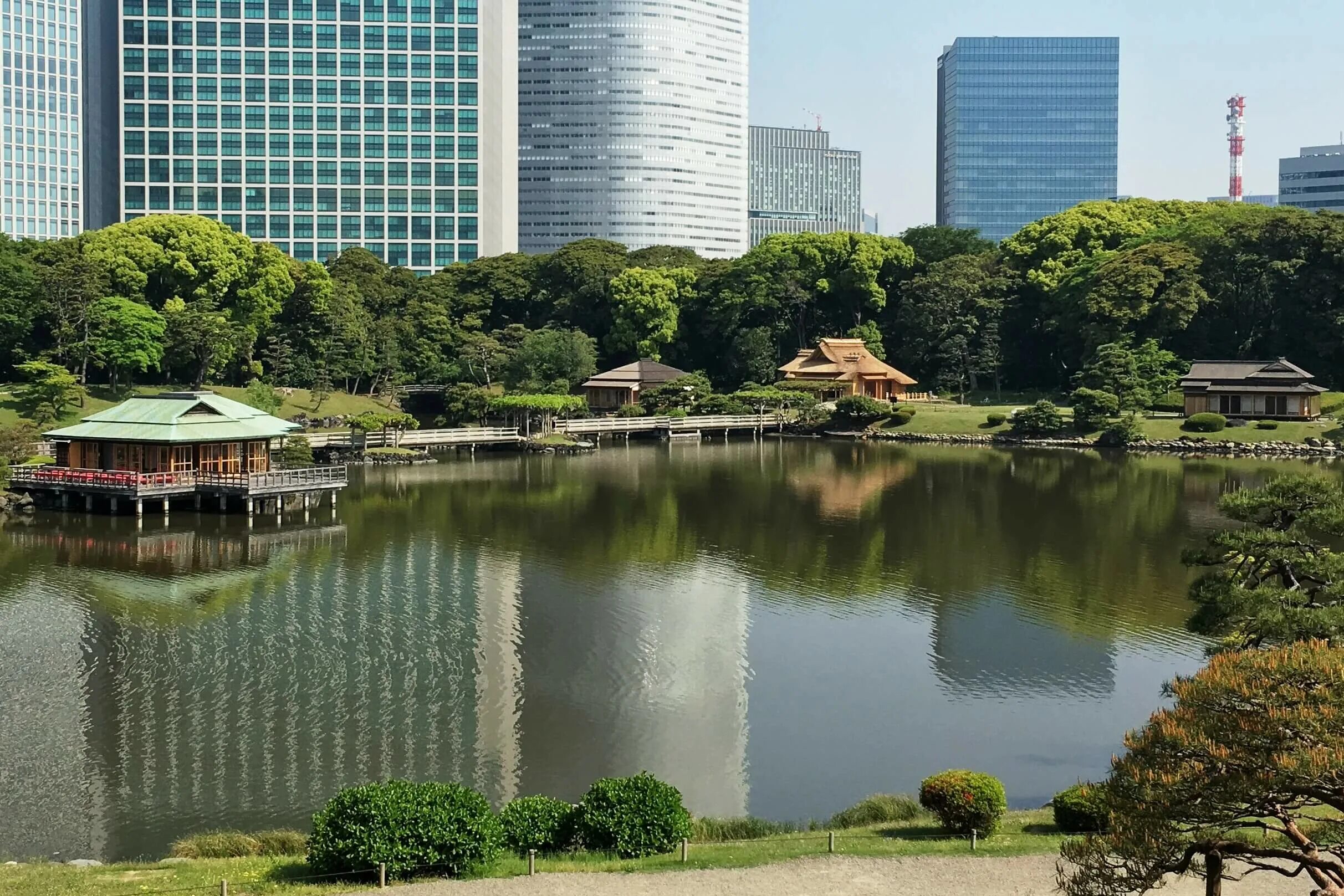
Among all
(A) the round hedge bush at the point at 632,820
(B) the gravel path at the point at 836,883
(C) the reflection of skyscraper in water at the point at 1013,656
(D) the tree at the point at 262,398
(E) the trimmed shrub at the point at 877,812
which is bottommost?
(E) the trimmed shrub at the point at 877,812

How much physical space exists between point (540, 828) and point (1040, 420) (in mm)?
54780

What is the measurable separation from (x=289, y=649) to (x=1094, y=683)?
1376cm

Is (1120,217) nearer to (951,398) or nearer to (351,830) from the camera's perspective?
Answer: (951,398)

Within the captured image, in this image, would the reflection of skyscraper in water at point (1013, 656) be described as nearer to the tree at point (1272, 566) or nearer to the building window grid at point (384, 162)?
the tree at point (1272, 566)

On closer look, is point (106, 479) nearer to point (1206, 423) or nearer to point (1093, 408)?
point (1093, 408)

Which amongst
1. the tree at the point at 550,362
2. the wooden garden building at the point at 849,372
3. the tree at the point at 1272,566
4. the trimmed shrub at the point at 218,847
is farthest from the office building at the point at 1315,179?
the trimmed shrub at the point at 218,847

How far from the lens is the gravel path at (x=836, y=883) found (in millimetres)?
12680

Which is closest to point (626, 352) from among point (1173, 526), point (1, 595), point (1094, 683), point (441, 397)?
point (441, 397)

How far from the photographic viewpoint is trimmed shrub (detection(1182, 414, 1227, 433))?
62.7 m

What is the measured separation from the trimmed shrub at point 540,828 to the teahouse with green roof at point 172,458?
2745 centimetres

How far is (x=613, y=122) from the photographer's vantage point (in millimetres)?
144750

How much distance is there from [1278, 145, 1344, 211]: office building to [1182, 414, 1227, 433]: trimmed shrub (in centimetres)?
8909

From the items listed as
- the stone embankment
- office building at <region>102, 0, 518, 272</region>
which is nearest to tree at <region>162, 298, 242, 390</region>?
the stone embankment

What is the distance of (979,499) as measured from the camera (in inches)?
1775
